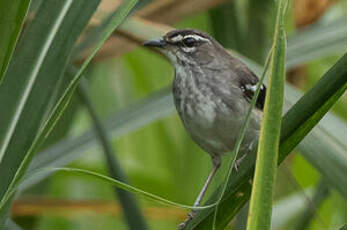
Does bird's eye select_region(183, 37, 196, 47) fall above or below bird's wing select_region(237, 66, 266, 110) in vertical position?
above

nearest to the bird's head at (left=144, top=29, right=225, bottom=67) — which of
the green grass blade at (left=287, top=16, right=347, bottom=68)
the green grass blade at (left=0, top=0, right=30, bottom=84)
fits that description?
the green grass blade at (left=287, top=16, right=347, bottom=68)

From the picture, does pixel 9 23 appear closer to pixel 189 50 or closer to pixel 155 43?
pixel 155 43

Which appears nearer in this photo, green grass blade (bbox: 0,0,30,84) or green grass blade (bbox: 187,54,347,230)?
green grass blade (bbox: 187,54,347,230)

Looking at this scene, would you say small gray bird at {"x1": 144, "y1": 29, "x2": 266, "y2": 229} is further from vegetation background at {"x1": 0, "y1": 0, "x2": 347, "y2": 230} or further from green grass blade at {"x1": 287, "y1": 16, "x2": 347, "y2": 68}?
green grass blade at {"x1": 287, "y1": 16, "x2": 347, "y2": 68}

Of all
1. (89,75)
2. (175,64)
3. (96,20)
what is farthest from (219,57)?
(89,75)

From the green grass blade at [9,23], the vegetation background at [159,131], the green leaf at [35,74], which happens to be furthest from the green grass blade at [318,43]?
the green grass blade at [9,23]

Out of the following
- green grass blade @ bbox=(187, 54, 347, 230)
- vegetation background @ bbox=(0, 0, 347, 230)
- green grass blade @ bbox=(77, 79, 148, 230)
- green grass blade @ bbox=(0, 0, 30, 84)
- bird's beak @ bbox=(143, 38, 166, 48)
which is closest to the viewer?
green grass blade @ bbox=(187, 54, 347, 230)

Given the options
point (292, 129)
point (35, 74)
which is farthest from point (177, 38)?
point (292, 129)
